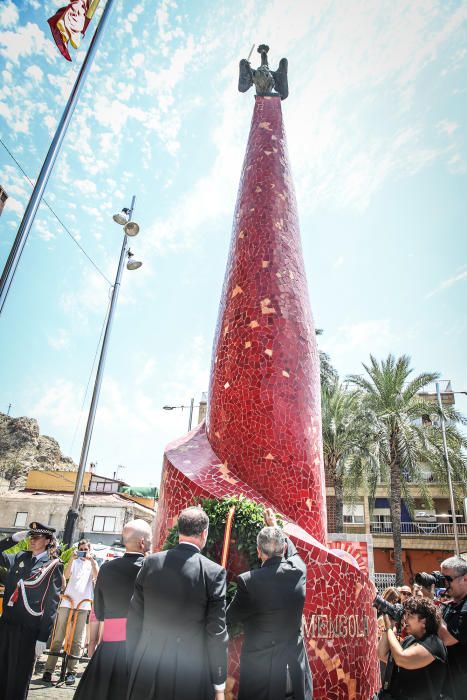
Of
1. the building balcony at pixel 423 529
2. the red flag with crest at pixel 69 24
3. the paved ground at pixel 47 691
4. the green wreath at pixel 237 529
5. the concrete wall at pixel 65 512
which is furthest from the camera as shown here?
the concrete wall at pixel 65 512

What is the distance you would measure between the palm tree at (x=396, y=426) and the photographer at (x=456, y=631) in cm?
1605

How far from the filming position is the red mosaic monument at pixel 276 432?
14.6ft

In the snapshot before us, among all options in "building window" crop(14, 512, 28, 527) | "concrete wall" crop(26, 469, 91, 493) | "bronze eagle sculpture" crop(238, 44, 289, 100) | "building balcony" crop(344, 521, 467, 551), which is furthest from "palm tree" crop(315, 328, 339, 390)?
"concrete wall" crop(26, 469, 91, 493)

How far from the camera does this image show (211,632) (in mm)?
2844

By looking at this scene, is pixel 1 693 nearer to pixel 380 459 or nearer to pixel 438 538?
pixel 380 459

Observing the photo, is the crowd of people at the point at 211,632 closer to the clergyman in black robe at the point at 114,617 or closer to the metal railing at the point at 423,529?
the clergyman in black robe at the point at 114,617

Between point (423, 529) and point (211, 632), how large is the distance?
30378 millimetres

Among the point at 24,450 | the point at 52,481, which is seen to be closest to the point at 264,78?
the point at 52,481

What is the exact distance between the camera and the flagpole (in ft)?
17.7

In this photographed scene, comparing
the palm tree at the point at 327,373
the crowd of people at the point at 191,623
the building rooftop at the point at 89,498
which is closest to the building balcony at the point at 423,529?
the palm tree at the point at 327,373

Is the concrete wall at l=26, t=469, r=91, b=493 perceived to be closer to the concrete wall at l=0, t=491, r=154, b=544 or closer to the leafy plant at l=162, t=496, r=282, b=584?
the concrete wall at l=0, t=491, r=154, b=544

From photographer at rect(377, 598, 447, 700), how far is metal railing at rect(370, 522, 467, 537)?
27.4 meters

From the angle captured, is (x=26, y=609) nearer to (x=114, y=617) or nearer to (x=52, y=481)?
(x=114, y=617)

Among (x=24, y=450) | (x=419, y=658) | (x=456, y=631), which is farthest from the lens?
(x=24, y=450)
